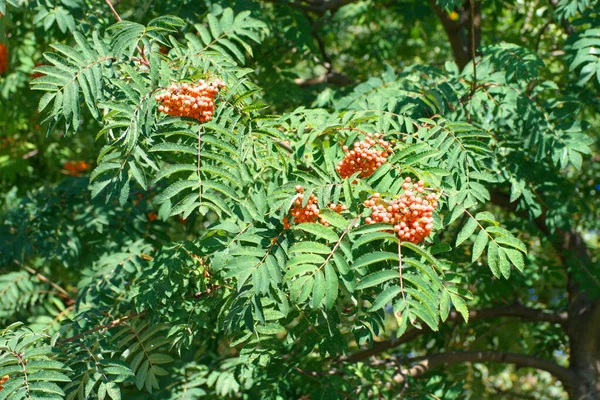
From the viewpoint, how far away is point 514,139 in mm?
3078

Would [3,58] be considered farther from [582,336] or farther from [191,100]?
[582,336]

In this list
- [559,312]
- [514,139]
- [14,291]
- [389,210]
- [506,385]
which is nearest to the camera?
[389,210]

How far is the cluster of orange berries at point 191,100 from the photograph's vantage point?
210 centimetres

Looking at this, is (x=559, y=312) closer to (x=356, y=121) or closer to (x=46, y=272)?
(x=356, y=121)

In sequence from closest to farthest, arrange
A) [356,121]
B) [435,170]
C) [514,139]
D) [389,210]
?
[389,210], [435,170], [356,121], [514,139]

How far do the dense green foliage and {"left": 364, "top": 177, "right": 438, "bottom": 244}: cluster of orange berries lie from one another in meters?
0.04

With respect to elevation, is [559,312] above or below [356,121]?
below

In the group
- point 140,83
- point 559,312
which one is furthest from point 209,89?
point 559,312

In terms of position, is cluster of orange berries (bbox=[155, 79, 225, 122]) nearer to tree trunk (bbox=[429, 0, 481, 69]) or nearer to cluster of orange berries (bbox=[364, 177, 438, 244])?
cluster of orange berries (bbox=[364, 177, 438, 244])

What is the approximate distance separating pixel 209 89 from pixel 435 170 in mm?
709

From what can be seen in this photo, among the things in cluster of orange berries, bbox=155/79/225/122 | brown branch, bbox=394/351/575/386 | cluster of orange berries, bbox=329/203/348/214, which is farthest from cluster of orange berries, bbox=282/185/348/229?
brown branch, bbox=394/351/575/386

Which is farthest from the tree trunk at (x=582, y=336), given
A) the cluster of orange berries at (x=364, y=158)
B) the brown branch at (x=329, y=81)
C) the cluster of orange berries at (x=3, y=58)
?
the cluster of orange berries at (x=3, y=58)

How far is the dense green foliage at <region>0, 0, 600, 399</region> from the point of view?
2.05 metres

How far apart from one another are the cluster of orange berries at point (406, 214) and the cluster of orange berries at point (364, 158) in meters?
0.24
